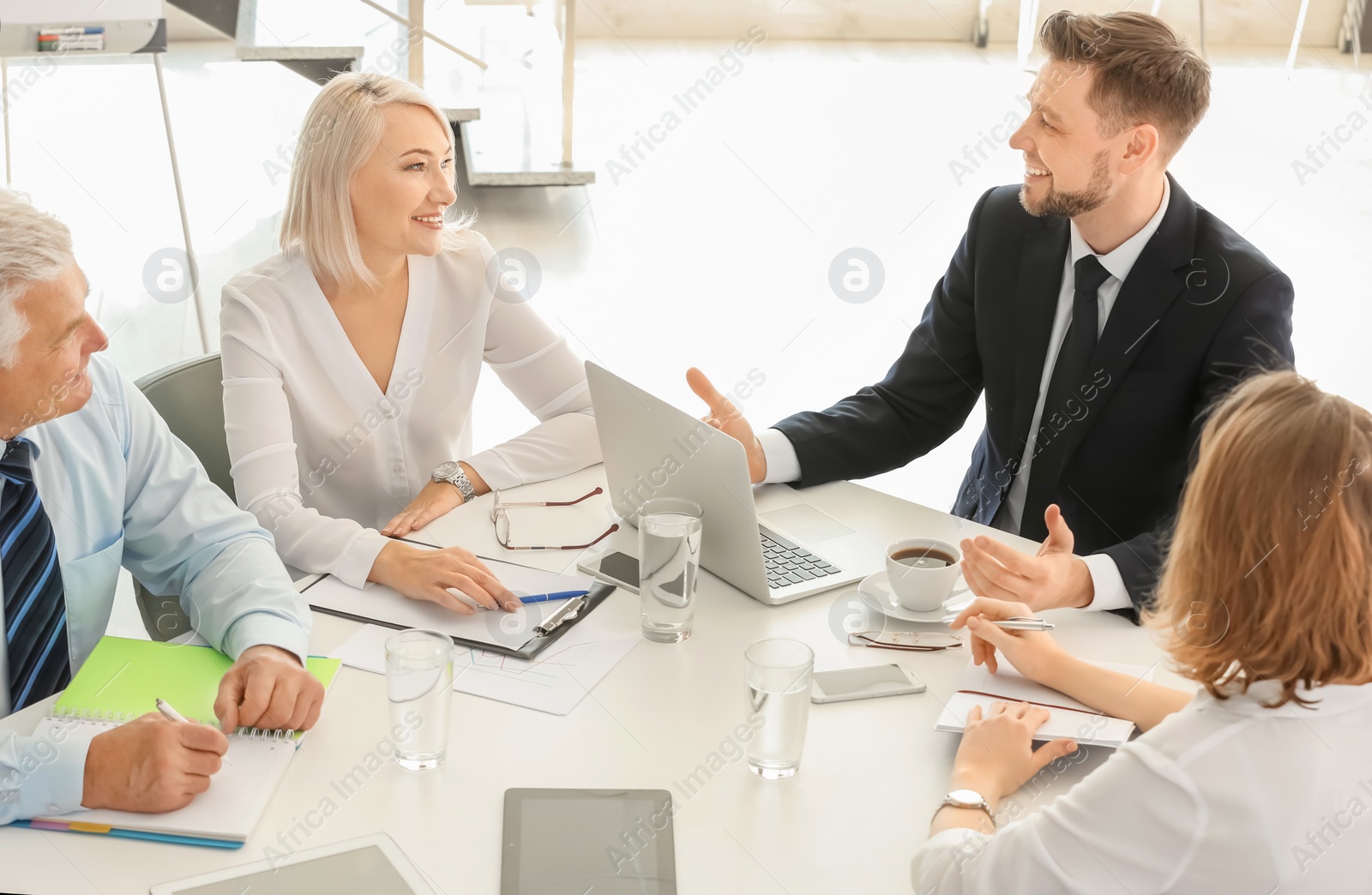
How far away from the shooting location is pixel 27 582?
1.37 meters

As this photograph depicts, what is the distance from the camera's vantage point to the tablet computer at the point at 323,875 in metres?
1.03

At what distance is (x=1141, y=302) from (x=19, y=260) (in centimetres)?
154

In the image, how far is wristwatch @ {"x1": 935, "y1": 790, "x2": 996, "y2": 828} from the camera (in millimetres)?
1107

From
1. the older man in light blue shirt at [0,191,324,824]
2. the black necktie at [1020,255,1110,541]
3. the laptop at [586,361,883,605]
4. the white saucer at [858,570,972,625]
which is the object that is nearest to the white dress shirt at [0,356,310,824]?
the older man in light blue shirt at [0,191,324,824]

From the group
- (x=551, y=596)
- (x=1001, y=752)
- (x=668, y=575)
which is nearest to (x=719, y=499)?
(x=668, y=575)

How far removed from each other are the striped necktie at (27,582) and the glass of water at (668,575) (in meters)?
0.69

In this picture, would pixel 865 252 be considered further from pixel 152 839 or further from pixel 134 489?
pixel 152 839

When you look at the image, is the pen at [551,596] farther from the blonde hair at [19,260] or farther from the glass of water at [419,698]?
the blonde hair at [19,260]

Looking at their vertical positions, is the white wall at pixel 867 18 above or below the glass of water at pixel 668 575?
above

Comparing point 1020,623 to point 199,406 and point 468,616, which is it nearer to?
point 468,616

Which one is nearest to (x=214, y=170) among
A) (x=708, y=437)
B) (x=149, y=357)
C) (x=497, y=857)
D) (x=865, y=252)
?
(x=149, y=357)

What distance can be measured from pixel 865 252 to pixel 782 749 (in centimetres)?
387

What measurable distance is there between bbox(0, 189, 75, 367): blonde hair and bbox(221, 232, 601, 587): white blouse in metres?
0.46

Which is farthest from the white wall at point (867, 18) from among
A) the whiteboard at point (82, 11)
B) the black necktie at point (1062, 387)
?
the black necktie at point (1062, 387)
